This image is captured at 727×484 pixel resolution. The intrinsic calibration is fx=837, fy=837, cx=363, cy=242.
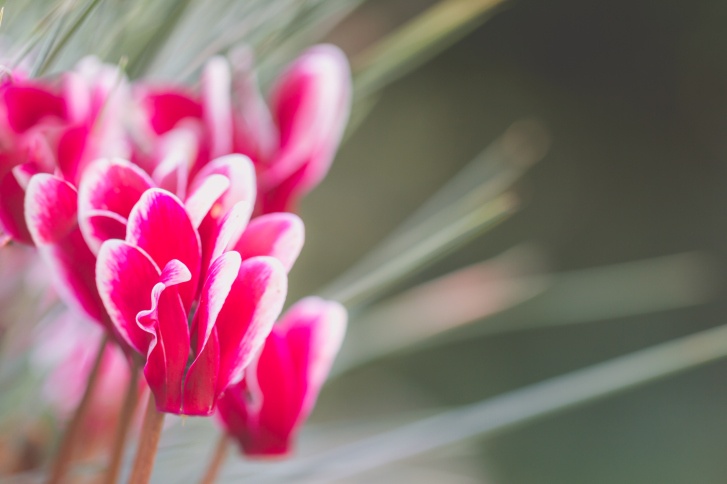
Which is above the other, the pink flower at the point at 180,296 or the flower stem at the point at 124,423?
the pink flower at the point at 180,296

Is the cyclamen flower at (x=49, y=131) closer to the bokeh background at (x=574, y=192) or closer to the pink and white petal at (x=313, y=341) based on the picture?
the pink and white petal at (x=313, y=341)

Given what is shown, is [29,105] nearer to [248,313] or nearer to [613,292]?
[248,313]

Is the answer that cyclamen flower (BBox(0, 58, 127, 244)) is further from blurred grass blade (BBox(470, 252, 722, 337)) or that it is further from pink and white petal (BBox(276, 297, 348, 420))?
blurred grass blade (BBox(470, 252, 722, 337))

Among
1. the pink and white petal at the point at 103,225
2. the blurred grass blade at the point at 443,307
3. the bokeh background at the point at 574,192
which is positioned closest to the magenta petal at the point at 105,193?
the pink and white petal at the point at 103,225

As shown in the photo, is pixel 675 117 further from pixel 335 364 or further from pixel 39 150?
pixel 39 150

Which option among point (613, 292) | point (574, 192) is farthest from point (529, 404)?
point (574, 192)

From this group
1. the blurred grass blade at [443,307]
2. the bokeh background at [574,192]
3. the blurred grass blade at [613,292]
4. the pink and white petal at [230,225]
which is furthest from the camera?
the bokeh background at [574,192]

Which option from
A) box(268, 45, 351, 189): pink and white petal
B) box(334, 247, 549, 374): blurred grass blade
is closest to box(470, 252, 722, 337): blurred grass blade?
box(334, 247, 549, 374): blurred grass blade

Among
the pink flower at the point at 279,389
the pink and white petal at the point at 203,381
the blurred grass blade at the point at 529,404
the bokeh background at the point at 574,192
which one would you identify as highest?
the pink and white petal at the point at 203,381
